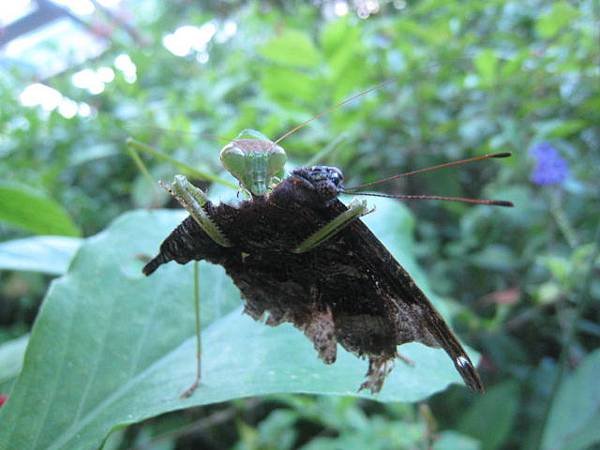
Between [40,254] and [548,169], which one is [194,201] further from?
[548,169]

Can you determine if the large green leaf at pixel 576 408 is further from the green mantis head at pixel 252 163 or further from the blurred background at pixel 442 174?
the green mantis head at pixel 252 163

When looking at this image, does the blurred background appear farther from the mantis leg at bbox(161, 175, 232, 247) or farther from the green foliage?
the mantis leg at bbox(161, 175, 232, 247)

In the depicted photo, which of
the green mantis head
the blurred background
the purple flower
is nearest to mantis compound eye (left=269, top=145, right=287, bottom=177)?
the green mantis head

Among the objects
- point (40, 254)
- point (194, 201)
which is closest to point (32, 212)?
point (40, 254)

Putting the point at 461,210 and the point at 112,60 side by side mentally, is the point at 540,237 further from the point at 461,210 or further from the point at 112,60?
the point at 112,60

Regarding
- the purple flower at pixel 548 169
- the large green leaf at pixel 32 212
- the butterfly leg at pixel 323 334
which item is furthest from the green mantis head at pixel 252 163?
the purple flower at pixel 548 169

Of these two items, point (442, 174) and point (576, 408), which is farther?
point (442, 174)

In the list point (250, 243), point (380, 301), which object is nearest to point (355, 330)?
point (380, 301)
